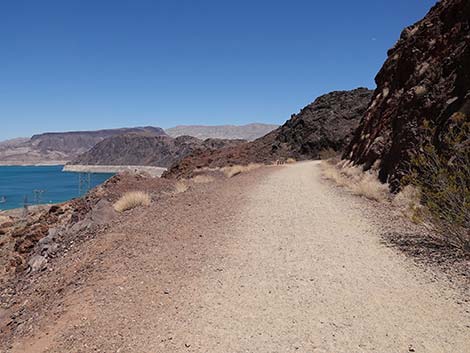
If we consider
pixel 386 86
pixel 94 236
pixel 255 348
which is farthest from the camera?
pixel 386 86

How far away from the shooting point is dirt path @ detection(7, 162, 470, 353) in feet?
13.2

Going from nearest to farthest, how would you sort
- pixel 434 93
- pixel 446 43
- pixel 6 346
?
pixel 6 346, pixel 434 93, pixel 446 43

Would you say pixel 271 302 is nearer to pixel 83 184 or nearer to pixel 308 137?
pixel 308 137

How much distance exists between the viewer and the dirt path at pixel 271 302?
4.03 m

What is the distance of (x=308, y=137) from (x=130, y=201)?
3814cm

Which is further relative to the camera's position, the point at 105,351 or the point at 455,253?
the point at 455,253

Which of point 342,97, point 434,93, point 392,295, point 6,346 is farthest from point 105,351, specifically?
point 342,97

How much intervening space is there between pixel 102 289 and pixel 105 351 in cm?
170

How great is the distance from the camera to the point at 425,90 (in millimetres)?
13312

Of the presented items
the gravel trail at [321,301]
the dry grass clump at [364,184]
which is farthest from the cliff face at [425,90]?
the gravel trail at [321,301]

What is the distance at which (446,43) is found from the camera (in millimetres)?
14375

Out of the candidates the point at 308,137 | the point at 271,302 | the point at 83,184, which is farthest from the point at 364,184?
the point at 83,184

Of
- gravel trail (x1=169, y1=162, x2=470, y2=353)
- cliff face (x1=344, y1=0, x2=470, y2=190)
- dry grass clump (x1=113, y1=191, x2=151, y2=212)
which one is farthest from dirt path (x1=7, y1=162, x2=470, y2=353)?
cliff face (x1=344, y1=0, x2=470, y2=190)

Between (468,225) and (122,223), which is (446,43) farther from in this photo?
(122,223)
